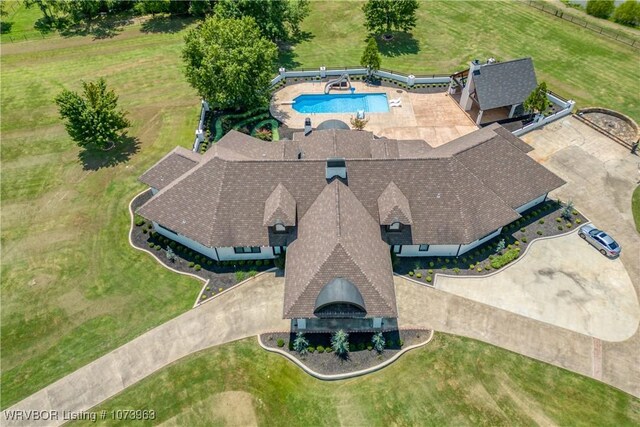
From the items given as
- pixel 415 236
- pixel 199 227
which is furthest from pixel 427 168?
pixel 199 227

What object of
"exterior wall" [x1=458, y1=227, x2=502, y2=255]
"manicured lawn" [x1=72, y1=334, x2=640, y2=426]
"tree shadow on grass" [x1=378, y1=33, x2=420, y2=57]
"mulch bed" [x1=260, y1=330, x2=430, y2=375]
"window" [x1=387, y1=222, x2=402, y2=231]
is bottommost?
"manicured lawn" [x1=72, y1=334, x2=640, y2=426]

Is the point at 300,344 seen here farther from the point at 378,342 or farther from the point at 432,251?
the point at 432,251

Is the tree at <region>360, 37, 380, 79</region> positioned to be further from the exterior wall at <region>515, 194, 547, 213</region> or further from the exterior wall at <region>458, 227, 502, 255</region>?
the exterior wall at <region>458, 227, 502, 255</region>

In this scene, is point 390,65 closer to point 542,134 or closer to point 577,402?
point 542,134

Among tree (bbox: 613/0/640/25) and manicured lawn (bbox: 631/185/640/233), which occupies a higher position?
tree (bbox: 613/0/640/25)

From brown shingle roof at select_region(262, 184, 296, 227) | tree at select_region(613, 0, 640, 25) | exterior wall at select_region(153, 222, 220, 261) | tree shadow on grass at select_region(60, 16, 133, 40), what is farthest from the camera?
tree shadow on grass at select_region(60, 16, 133, 40)

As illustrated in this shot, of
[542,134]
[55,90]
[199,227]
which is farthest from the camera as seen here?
[55,90]

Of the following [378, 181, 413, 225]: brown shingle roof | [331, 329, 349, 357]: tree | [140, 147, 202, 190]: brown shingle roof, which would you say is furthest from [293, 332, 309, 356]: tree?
[140, 147, 202, 190]: brown shingle roof
